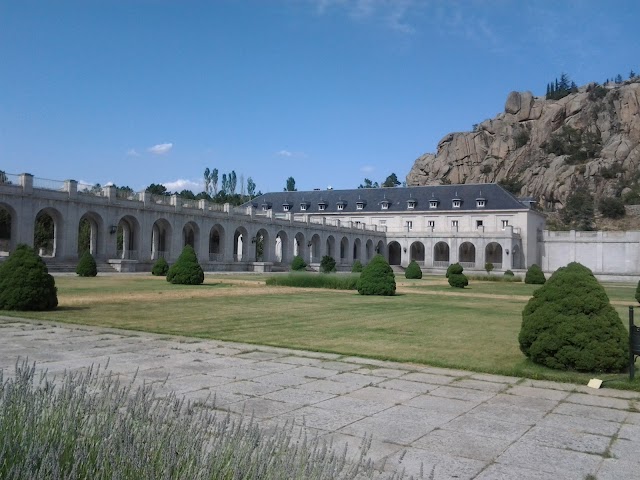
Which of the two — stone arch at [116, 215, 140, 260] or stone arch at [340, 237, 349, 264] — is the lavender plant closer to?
stone arch at [116, 215, 140, 260]

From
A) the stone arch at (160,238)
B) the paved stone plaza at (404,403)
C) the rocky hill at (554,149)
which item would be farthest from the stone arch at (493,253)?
the paved stone plaza at (404,403)

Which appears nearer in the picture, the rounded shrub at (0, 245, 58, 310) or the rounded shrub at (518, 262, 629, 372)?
the rounded shrub at (518, 262, 629, 372)

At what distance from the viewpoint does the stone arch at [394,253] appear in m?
79.7

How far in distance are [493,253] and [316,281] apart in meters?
49.2

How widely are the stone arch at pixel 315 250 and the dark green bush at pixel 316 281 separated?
115 ft

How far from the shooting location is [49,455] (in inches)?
95.7

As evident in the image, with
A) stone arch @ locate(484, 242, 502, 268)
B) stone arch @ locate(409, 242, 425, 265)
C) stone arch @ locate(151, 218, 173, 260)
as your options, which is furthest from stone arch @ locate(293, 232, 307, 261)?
stone arch @ locate(484, 242, 502, 268)

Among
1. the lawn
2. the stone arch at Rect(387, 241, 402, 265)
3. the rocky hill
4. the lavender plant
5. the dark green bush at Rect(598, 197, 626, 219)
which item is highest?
the rocky hill

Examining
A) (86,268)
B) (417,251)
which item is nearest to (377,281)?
(86,268)

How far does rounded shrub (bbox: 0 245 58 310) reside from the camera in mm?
13422

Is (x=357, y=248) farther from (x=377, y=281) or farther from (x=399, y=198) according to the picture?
(x=377, y=281)

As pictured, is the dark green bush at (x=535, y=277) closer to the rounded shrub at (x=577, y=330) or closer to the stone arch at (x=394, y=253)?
the rounded shrub at (x=577, y=330)

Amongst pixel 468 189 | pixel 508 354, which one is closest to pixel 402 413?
pixel 508 354

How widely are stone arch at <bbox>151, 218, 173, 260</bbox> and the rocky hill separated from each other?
74687mm
